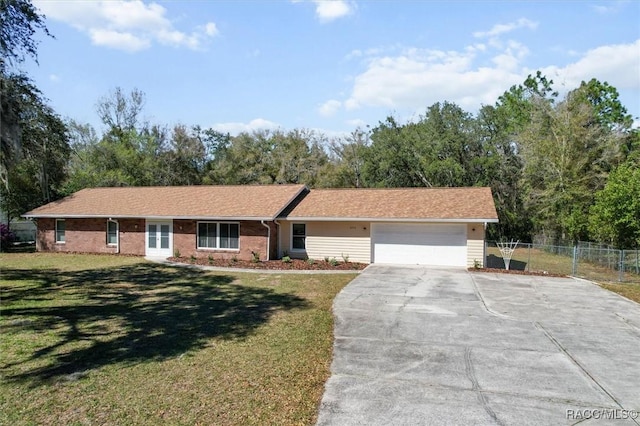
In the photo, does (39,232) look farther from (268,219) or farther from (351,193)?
(351,193)

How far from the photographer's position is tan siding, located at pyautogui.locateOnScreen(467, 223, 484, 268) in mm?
17578

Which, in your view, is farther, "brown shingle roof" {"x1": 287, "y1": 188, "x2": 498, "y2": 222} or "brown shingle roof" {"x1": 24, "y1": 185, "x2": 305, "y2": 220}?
"brown shingle roof" {"x1": 24, "y1": 185, "x2": 305, "y2": 220}

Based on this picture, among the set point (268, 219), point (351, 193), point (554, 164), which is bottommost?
point (268, 219)

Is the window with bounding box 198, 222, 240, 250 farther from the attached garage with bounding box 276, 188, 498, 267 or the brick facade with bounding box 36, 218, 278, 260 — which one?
the attached garage with bounding box 276, 188, 498, 267

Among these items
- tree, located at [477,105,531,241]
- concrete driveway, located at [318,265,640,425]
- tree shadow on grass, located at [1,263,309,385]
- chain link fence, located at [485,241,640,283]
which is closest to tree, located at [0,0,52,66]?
tree shadow on grass, located at [1,263,309,385]

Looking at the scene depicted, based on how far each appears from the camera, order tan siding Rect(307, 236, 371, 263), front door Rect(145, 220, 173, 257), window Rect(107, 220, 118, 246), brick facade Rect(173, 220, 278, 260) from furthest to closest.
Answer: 1. window Rect(107, 220, 118, 246)
2. front door Rect(145, 220, 173, 257)
3. brick facade Rect(173, 220, 278, 260)
4. tan siding Rect(307, 236, 371, 263)

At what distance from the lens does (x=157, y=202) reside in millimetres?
22375

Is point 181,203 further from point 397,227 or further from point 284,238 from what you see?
point 397,227

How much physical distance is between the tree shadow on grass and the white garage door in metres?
7.18

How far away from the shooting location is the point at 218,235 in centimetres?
2006

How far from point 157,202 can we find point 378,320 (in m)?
16.6

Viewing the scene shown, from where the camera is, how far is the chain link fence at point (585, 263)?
16312 mm

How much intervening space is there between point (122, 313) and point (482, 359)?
7.69 m

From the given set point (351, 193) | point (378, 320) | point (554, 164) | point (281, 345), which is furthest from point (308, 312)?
point (554, 164)
